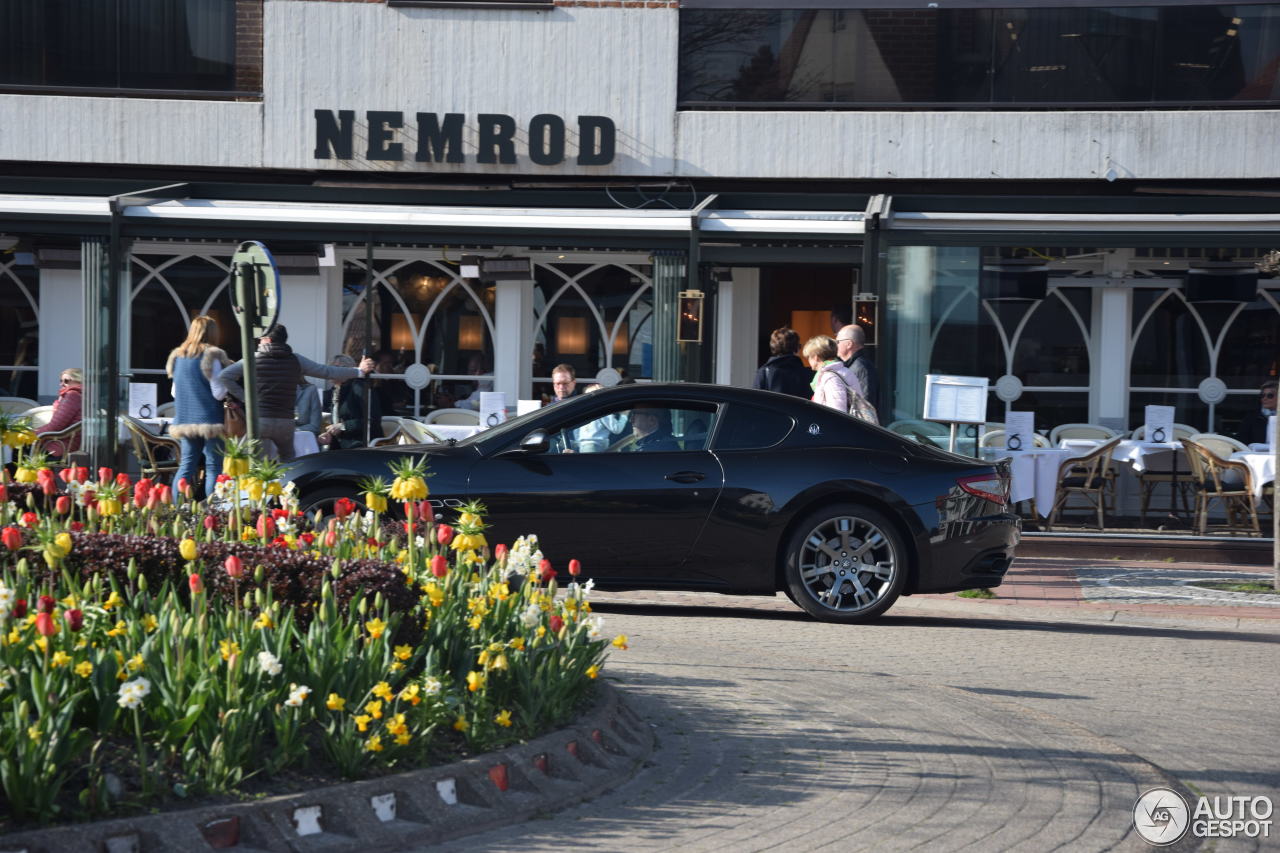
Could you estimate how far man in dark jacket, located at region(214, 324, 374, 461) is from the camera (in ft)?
42.0

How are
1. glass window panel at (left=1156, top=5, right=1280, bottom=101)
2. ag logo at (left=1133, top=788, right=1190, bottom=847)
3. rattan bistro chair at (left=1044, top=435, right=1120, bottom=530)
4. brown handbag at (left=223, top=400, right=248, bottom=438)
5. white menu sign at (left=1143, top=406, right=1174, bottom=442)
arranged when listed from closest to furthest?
ag logo at (left=1133, top=788, right=1190, bottom=847), brown handbag at (left=223, top=400, right=248, bottom=438), rattan bistro chair at (left=1044, top=435, right=1120, bottom=530), white menu sign at (left=1143, top=406, right=1174, bottom=442), glass window panel at (left=1156, top=5, right=1280, bottom=101)

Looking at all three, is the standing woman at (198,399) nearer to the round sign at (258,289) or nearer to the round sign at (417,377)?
the round sign at (258,289)

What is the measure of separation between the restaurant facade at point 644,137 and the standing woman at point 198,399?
475 cm

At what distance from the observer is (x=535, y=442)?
9.88 metres

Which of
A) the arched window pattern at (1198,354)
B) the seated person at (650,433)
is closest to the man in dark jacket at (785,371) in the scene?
the seated person at (650,433)

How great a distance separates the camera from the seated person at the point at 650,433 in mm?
10078

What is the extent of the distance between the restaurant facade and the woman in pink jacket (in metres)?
5.99

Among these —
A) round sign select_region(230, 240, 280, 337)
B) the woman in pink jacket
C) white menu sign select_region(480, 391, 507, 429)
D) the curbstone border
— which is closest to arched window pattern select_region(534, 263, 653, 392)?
white menu sign select_region(480, 391, 507, 429)

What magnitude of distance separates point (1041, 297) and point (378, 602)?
1456cm

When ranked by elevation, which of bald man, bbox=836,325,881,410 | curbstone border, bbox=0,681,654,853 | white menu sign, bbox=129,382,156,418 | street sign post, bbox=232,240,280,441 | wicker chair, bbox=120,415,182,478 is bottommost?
curbstone border, bbox=0,681,654,853

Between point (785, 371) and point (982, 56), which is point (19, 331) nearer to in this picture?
point (785, 371)

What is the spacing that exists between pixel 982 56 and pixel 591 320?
569 cm

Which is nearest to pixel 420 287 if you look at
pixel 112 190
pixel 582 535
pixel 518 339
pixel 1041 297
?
pixel 518 339

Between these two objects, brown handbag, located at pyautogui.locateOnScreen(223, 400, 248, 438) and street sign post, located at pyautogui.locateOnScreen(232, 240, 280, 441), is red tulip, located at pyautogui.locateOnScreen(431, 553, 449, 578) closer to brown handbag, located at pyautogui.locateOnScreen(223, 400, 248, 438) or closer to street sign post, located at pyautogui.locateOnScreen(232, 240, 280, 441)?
street sign post, located at pyautogui.locateOnScreen(232, 240, 280, 441)
